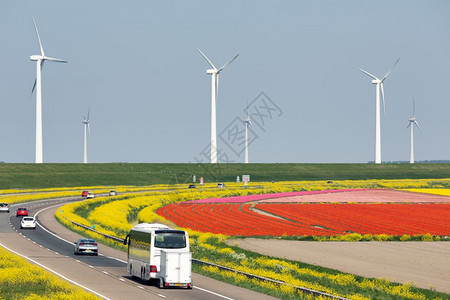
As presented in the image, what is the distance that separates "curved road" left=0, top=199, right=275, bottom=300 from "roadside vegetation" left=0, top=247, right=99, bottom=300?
1934mm

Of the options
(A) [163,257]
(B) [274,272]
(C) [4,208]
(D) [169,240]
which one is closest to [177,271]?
(A) [163,257]

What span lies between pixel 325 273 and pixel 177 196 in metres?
96.5

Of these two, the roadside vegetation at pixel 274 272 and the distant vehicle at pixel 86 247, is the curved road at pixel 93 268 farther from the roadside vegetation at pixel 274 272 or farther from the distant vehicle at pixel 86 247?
the roadside vegetation at pixel 274 272

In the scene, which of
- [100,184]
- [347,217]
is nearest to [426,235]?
[347,217]

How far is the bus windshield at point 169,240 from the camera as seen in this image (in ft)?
148

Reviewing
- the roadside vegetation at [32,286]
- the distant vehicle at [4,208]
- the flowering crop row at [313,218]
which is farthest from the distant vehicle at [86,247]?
the distant vehicle at [4,208]

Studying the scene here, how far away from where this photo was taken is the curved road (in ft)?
137

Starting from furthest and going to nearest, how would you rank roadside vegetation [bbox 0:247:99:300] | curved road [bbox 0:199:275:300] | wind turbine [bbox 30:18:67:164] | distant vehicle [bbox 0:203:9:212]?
1. wind turbine [bbox 30:18:67:164]
2. distant vehicle [bbox 0:203:9:212]
3. curved road [bbox 0:199:275:300]
4. roadside vegetation [bbox 0:247:99:300]

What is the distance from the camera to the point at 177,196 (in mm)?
144000

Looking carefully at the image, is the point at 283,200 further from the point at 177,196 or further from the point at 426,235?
the point at 426,235

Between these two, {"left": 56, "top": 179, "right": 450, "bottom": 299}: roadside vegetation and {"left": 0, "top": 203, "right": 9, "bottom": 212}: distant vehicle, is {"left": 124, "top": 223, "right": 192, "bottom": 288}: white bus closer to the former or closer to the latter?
{"left": 56, "top": 179, "right": 450, "bottom": 299}: roadside vegetation

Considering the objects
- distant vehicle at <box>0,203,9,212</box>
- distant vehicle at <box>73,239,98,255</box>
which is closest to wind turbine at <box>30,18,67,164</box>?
distant vehicle at <box>0,203,9,212</box>

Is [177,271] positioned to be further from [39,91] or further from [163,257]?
[39,91]

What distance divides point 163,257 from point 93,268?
1150cm
